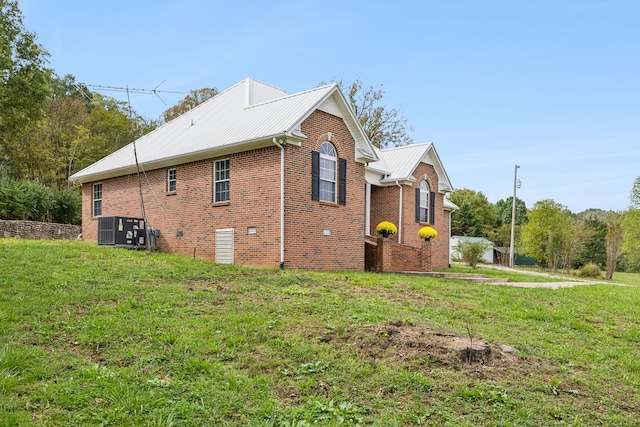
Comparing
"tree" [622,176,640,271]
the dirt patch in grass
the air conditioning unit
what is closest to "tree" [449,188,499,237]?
"tree" [622,176,640,271]

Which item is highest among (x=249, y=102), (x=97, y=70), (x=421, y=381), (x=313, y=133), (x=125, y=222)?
(x=97, y=70)

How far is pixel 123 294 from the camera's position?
308 inches

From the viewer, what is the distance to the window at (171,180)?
16.7 m

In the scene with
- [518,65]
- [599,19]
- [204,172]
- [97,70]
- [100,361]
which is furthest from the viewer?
[97,70]

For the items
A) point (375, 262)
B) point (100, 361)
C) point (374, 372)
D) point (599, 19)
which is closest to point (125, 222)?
point (375, 262)

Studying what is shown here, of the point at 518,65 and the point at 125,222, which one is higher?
the point at 518,65

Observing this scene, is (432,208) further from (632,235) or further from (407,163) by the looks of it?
(632,235)

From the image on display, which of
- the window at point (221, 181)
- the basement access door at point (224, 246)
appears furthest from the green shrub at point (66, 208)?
the basement access door at point (224, 246)

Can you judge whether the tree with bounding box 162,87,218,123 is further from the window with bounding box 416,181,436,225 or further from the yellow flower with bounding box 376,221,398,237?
the yellow flower with bounding box 376,221,398,237

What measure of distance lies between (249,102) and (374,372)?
14.2m

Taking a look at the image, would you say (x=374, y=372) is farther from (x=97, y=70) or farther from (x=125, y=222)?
(x=97, y=70)

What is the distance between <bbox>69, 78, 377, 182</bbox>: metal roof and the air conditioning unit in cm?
242

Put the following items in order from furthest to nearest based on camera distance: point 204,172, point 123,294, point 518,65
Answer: point 204,172, point 518,65, point 123,294

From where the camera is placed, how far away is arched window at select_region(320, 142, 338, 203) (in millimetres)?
14641
